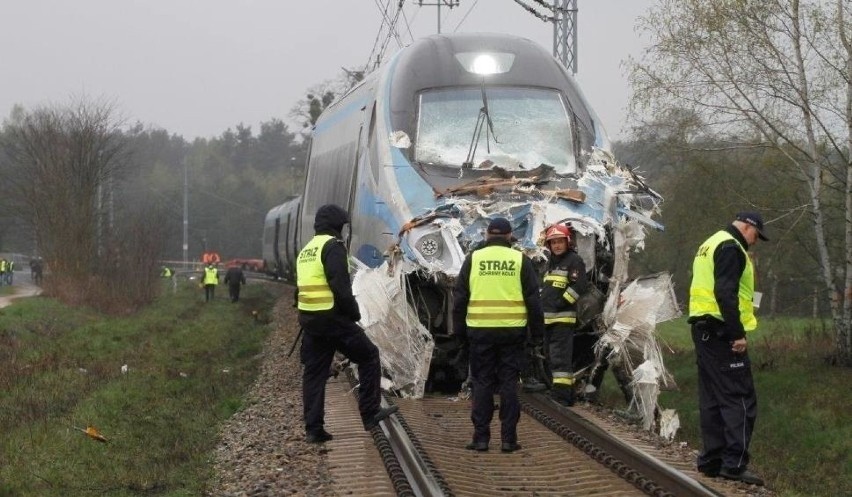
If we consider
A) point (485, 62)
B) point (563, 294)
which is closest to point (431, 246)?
point (563, 294)

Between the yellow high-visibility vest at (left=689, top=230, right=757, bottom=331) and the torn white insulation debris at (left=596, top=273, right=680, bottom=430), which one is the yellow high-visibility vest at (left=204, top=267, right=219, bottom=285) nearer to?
the torn white insulation debris at (left=596, top=273, right=680, bottom=430)

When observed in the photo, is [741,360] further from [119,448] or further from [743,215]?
[119,448]

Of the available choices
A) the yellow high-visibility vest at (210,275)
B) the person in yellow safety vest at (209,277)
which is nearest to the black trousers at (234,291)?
the person in yellow safety vest at (209,277)

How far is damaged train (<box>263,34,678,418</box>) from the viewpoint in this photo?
37.4 ft

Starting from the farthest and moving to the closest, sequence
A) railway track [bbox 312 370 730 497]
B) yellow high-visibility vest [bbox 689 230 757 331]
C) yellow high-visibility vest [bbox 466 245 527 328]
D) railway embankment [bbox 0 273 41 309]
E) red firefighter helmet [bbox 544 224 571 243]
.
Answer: railway embankment [bbox 0 273 41 309]
red firefighter helmet [bbox 544 224 571 243]
yellow high-visibility vest [bbox 466 245 527 328]
yellow high-visibility vest [bbox 689 230 757 331]
railway track [bbox 312 370 730 497]

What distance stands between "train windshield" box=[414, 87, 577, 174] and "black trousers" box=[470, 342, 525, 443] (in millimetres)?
3901

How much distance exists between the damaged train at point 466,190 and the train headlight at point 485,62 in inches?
0.6

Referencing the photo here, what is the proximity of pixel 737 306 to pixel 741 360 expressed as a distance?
43cm

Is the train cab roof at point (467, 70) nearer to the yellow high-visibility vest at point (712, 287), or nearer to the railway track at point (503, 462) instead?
the railway track at point (503, 462)

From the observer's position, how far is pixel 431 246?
1118 centimetres

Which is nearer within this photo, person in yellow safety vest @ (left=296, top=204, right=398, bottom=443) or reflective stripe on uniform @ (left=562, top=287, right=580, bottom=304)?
person in yellow safety vest @ (left=296, top=204, right=398, bottom=443)

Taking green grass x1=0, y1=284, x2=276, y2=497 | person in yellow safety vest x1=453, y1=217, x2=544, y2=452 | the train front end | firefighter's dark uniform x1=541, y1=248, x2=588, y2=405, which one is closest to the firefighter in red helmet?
firefighter's dark uniform x1=541, y1=248, x2=588, y2=405


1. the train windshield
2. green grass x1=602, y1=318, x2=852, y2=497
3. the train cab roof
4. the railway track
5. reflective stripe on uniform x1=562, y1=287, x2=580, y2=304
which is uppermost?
the train cab roof

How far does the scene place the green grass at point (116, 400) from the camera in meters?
9.44
